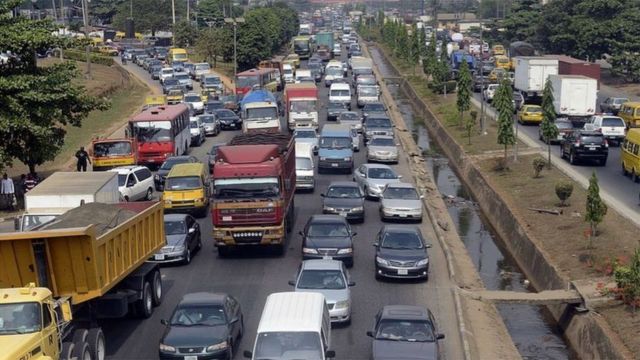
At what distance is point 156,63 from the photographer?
105812 millimetres

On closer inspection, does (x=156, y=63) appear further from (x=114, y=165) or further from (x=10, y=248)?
(x=10, y=248)

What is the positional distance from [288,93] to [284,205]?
28.3 m

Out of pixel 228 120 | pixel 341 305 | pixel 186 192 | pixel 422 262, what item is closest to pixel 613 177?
pixel 422 262

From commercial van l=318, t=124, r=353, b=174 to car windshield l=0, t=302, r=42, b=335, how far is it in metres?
29.4

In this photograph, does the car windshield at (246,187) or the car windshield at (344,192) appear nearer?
the car windshield at (246,187)

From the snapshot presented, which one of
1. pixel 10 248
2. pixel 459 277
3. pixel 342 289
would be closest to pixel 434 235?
pixel 459 277

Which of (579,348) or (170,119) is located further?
(170,119)

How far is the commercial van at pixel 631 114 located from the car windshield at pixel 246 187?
30583 millimetres

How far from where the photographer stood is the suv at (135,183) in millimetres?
37812

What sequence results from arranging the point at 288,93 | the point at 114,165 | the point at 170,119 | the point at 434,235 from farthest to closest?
the point at 288,93 < the point at 170,119 < the point at 114,165 < the point at 434,235

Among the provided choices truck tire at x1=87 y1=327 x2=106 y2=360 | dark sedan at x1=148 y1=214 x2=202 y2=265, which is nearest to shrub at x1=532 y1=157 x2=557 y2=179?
dark sedan at x1=148 y1=214 x2=202 y2=265

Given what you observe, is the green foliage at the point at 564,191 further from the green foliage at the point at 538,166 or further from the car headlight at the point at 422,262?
the car headlight at the point at 422,262

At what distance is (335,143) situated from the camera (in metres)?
46.8

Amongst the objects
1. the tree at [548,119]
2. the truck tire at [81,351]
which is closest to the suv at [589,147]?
the tree at [548,119]
